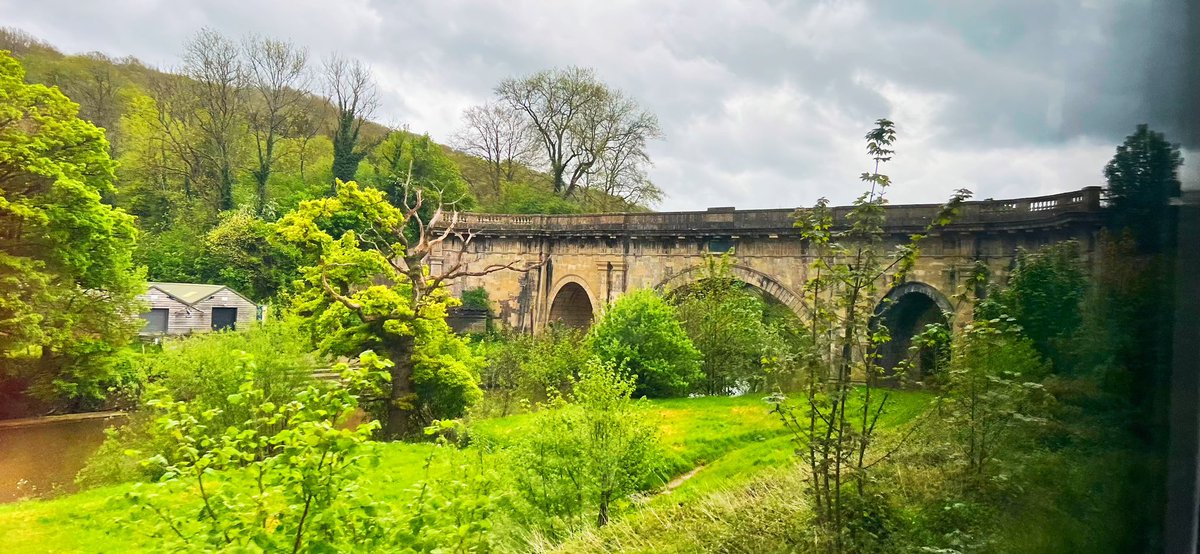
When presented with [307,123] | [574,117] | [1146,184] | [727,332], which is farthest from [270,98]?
[727,332]

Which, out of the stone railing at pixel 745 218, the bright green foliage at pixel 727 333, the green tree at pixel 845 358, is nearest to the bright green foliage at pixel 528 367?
the bright green foliage at pixel 727 333

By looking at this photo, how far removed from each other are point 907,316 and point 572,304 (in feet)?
49.2

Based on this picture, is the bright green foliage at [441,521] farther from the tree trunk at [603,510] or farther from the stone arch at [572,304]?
the stone arch at [572,304]

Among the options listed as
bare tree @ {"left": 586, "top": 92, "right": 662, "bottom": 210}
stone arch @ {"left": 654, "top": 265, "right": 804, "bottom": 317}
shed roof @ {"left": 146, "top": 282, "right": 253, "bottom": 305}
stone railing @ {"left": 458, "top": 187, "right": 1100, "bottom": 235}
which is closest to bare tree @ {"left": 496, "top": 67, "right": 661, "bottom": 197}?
bare tree @ {"left": 586, "top": 92, "right": 662, "bottom": 210}

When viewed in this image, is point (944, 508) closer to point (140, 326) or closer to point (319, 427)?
point (319, 427)

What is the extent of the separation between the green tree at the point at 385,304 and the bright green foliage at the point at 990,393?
6.77 meters

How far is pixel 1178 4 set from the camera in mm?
1188

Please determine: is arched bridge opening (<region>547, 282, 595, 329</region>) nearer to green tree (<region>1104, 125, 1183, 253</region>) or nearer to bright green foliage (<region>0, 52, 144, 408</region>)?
bright green foliage (<region>0, 52, 144, 408</region>)

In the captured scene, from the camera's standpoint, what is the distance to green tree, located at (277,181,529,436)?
27.1 ft

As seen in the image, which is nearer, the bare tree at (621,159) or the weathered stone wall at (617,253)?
the bare tree at (621,159)

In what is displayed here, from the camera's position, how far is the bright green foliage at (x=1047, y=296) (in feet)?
5.22

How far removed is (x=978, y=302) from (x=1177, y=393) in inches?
56.7

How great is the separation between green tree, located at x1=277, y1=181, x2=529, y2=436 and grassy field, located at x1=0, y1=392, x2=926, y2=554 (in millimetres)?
919

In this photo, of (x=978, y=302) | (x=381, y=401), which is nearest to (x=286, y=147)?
(x=381, y=401)
